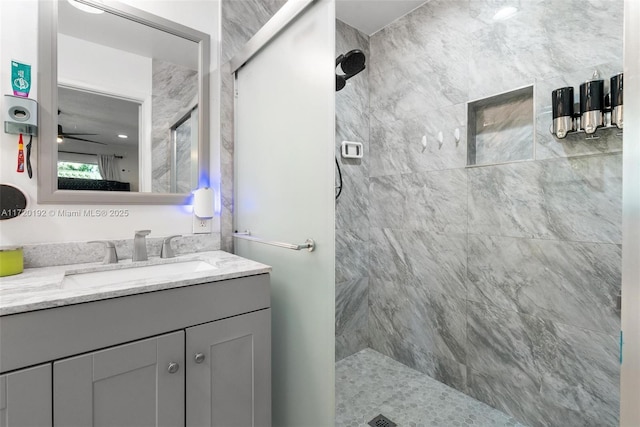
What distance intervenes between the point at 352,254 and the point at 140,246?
1521 mm

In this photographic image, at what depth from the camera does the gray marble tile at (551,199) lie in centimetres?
135

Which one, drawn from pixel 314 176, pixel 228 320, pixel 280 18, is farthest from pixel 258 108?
pixel 228 320

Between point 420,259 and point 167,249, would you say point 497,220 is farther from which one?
point 167,249

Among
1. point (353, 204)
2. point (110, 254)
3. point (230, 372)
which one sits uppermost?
point (353, 204)

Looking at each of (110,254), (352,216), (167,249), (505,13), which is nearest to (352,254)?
(352,216)

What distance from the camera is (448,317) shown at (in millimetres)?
1964

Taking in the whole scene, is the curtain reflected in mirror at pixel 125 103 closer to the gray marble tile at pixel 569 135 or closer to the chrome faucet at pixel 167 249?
the chrome faucet at pixel 167 249

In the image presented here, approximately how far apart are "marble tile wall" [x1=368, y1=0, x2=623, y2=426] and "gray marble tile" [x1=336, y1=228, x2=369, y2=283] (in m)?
0.08

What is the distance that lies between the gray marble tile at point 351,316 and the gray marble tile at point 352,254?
60 mm

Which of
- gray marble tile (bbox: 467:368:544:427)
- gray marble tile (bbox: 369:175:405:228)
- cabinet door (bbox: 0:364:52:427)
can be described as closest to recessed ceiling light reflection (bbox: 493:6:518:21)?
gray marble tile (bbox: 369:175:405:228)

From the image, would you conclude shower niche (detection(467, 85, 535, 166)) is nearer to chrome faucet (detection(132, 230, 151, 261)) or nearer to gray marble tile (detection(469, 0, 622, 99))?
gray marble tile (detection(469, 0, 622, 99))

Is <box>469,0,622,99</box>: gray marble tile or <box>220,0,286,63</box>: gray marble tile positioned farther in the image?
<box>220,0,286,63</box>: gray marble tile

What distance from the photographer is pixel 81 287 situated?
103 centimetres

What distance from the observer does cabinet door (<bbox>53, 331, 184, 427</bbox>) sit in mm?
849
